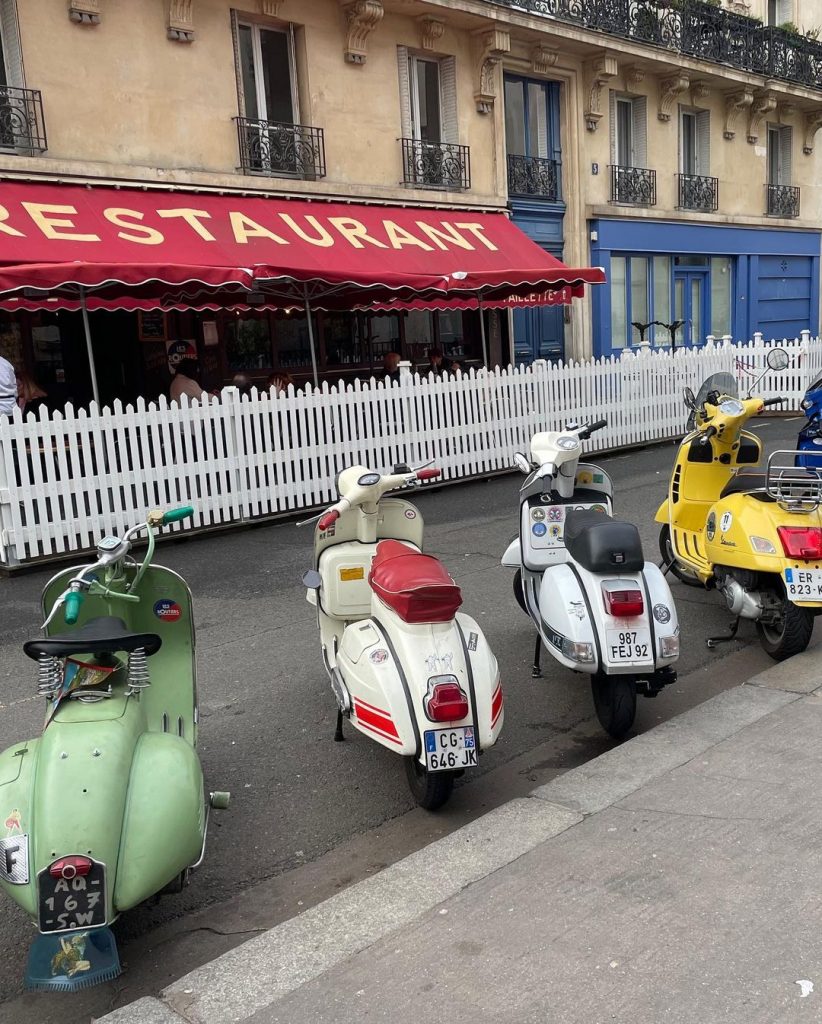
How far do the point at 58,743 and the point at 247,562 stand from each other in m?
5.70

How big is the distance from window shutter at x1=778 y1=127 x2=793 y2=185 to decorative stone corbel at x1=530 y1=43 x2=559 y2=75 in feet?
30.2

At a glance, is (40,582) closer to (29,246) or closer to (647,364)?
(29,246)

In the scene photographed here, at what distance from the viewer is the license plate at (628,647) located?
14.1 ft

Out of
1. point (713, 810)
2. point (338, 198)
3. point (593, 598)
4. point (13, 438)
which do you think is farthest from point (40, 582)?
point (338, 198)

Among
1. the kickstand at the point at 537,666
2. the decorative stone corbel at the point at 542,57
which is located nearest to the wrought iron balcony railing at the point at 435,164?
the decorative stone corbel at the point at 542,57

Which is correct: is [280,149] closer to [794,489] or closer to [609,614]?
[794,489]

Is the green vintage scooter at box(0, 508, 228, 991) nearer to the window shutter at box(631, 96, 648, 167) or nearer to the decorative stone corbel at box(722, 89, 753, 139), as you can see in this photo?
the window shutter at box(631, 96, 648, 167)

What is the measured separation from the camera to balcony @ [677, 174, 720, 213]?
841 inches

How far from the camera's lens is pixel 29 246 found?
435 inches

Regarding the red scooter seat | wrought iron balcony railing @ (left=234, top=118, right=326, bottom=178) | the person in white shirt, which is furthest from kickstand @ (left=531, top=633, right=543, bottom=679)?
wrought iron balcony railing @ (left=234, top=118, right=326, bottom=178)

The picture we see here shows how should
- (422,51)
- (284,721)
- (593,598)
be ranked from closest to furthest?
1. (593,598)
2. (284,721)
3. (422,51)

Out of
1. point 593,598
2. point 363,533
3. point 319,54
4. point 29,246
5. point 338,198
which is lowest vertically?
point 593,598

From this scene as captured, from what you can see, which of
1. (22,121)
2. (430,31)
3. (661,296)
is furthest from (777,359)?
(661,296)

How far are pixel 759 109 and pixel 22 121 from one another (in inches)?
697
